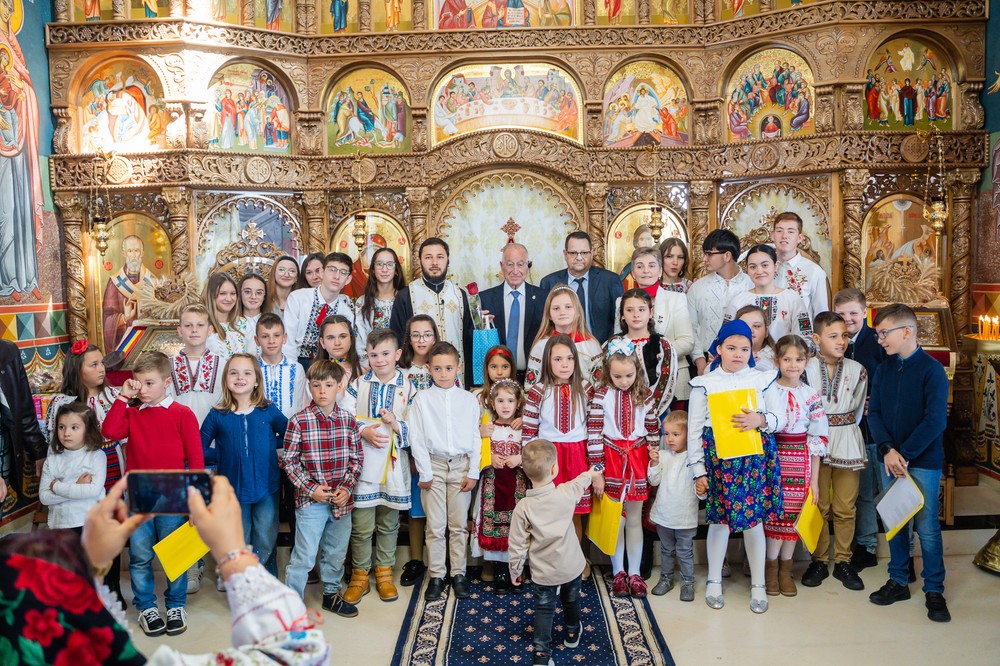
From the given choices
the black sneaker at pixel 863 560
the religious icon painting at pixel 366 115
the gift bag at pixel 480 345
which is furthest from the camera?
the religious icon painting at pixel 366 115

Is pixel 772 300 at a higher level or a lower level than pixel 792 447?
higher

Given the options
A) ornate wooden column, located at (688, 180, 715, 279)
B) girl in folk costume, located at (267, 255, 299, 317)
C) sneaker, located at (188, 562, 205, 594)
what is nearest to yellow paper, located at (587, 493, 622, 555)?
sneaker, located at (188, 562, 205, 594)

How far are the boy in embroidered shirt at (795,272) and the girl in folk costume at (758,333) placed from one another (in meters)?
1.24

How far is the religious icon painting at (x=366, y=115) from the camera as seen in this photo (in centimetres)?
926

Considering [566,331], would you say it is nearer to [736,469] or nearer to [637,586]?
[736,469]

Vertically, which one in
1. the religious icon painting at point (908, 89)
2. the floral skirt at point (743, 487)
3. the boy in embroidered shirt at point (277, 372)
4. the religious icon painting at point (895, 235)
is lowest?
the floral skirt at point (743, 487)

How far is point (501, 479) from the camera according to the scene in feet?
17.2

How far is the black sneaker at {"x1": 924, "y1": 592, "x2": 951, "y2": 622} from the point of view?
4.72 meters

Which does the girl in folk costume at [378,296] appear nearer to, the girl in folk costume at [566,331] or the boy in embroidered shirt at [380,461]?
the boy in embroidered shirt at [380,461]

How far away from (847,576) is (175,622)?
14.8 feet

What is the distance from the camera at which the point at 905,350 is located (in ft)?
16.0

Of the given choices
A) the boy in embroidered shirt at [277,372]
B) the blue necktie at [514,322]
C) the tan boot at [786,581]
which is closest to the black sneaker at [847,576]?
the tan boot at [786,581]

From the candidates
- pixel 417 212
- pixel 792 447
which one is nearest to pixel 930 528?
pixel 792 447

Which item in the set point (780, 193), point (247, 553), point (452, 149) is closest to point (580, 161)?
point (452, 149)
